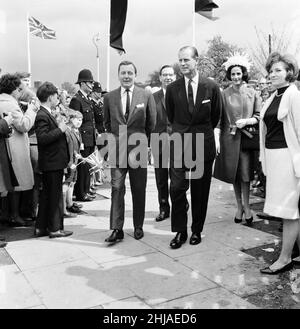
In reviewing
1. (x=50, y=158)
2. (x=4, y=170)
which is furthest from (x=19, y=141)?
(x=50, y=158)

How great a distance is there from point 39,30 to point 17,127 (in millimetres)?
15795

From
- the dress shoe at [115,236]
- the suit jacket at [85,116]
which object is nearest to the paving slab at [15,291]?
the dress shoe at [115,236]

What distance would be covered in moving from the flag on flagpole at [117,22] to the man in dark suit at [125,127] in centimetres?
196

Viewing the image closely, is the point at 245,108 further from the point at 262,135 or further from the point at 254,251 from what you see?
the point at 254,251

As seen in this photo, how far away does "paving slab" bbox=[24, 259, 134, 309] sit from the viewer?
3.43 metres

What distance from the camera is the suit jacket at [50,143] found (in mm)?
4871

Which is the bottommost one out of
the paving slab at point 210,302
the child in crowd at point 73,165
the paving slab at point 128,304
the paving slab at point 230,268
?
the paving slab at point 128,304

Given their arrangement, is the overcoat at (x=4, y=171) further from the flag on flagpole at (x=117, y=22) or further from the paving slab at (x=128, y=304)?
the flag on flagpole at (x=117, y=22)

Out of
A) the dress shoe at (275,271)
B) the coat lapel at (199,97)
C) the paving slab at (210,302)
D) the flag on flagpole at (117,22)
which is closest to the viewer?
the paving slab at (210,302)

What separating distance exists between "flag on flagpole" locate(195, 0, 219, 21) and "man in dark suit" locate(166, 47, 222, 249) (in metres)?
4.39

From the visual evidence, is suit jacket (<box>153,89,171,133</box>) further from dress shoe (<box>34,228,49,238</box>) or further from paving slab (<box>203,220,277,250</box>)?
dress shoe (<box>34,228,49,238</box>)

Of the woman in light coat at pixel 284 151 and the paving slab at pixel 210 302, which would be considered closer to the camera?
the paving slab at pixel 210 302

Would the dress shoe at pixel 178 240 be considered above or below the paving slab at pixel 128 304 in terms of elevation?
above
